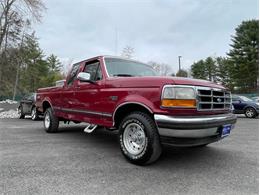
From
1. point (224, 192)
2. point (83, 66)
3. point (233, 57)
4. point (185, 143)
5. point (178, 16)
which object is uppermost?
point (233, 57)

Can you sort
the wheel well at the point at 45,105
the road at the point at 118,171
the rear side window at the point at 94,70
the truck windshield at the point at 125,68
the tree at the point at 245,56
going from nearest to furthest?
the road at the point at 118,171, the truck windshield at the point at 125,68, the rear side window at the point at 94,70, the wheel well at the point at 45,105, the tree at the point at 245,56

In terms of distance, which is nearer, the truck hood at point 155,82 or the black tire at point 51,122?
the truck hood at point 155,82

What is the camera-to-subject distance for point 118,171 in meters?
3.15

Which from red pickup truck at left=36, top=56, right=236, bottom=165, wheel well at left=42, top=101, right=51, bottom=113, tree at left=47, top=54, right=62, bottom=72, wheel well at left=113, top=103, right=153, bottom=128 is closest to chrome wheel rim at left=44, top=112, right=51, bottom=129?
wheel well at left=42, top=101, right=51, bottom=113

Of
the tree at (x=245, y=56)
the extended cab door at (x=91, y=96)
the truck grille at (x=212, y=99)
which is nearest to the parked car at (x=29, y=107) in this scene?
the extended cab door at (x=91, y=96)

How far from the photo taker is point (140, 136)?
3.45 meters

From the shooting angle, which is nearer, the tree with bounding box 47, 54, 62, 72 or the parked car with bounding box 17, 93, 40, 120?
the parked car with bounding box 17, 93, 40, 120

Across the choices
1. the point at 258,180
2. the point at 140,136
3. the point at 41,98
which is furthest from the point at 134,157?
the point at 41,98

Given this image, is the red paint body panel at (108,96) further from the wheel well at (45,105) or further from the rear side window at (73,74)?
the wheel well at (45,105)

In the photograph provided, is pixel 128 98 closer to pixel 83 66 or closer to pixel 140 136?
pixel 140 136

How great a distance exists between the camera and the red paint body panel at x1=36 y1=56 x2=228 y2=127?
123 inches

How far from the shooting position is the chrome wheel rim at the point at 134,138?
133 inches

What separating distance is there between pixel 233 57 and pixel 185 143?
3815cm

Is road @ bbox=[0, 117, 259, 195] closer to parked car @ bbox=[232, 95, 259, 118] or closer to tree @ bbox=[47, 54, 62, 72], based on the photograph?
parked car @ bbox=[232, 95, 259, 118]
